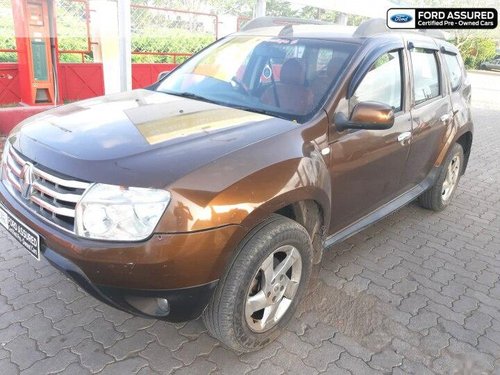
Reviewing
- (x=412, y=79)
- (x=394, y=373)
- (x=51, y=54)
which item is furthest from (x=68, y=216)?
(x=51, y=54)

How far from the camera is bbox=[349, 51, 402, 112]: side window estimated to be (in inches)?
116

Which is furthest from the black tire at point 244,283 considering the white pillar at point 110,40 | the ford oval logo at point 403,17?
the white pillar at point 110,40

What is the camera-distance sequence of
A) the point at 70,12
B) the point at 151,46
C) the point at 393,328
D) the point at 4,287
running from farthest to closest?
the point at 151,46 → the point at 70,12 → the point at 4,287 → the point at 393,328

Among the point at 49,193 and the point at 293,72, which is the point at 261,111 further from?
the point at 49,193

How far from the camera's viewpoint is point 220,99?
10.0ft

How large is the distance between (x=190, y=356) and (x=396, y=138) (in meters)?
2.05

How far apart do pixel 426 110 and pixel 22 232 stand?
121 inches

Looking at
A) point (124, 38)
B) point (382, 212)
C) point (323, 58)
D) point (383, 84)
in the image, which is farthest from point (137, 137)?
point (124, 38)

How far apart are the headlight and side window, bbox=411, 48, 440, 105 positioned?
2476 mm

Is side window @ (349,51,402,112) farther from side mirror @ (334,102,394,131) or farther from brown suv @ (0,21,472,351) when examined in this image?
side mirror @ (334,102,394,131)

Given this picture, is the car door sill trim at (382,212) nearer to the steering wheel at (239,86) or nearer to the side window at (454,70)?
the side window at (454,70)

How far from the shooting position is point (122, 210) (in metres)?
1.92

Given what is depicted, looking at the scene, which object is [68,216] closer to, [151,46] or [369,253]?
[369,253]

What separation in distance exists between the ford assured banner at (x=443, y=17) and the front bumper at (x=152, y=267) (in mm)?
5055
